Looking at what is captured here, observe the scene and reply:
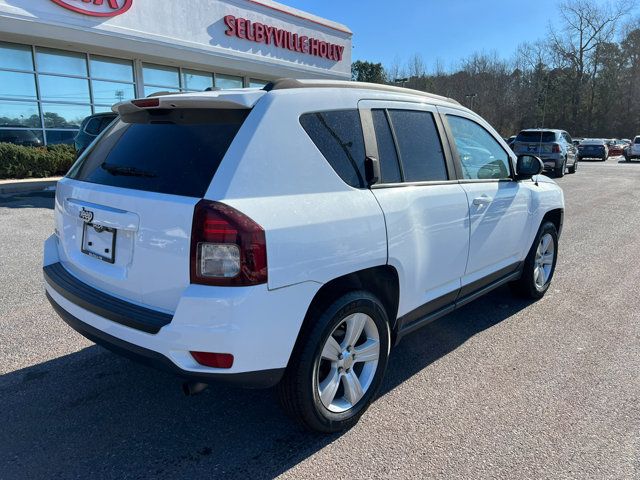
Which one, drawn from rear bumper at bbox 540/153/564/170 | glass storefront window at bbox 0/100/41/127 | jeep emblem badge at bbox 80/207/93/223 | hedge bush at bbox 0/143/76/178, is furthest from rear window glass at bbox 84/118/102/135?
rear bumper at bbox 540/153/564/170

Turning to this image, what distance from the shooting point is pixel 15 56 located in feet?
46.6

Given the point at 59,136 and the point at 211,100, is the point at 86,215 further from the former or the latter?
Result: the point at 59,136

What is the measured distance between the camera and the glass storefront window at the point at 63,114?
15273 millimetres

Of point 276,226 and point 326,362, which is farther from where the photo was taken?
point 326,362

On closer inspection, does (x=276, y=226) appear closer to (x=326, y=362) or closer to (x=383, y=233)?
(x=383, y=233)

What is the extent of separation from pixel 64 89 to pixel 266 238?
53.5 feet

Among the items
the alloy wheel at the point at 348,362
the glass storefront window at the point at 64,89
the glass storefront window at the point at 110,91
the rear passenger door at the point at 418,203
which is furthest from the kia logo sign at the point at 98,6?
the alloy wheel at the point at 348,362

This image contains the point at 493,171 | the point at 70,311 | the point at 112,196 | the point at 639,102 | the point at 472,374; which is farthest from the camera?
the point at 639,102

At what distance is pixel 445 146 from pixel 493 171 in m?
0.79

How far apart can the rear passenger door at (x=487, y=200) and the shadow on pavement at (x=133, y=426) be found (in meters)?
0.96

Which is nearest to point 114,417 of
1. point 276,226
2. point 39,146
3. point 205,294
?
point 205,294

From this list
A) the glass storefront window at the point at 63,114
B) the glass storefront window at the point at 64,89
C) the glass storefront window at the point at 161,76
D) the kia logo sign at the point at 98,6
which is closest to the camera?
the kia logo sign at the point at 98,6

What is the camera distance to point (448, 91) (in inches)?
2404

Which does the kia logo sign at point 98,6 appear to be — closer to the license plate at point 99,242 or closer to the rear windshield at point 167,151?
the rear windshield at point 167,151
